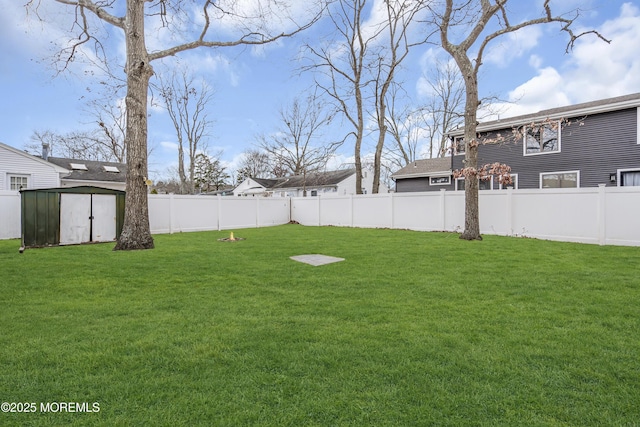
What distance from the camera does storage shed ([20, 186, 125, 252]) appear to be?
821 cm

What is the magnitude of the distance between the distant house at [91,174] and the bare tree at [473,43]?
18.6 m

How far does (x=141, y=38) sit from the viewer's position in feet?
27.1

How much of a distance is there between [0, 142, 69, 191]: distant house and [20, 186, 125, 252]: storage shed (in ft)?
32.2

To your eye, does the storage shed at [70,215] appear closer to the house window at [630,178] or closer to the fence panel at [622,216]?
the fence panel at [622,216]

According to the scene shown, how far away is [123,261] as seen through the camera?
630cm

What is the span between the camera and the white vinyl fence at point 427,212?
8156 millimetres

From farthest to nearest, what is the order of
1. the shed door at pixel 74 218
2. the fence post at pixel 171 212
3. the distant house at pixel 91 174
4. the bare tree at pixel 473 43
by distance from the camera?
the distant house at pixel 91 174 → the fence post at pixel 171 212 → the bare tree at pixel 473 43 → the shed door at pixel 74 218

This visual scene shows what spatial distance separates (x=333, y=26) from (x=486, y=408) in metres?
18.5

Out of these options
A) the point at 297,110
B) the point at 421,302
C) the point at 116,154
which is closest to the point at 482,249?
the point at 421,302

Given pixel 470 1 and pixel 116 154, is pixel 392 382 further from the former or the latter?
pixel 116 154

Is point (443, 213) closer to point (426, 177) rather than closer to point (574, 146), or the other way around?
point (574, 146)

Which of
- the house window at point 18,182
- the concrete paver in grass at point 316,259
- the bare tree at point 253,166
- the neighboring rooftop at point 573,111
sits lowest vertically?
the concrete paver in grass at point 316,259

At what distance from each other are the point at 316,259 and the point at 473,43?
25.6 ft

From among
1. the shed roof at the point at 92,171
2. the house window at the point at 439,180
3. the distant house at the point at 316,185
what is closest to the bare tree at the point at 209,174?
the distant house at the point at 316,185
